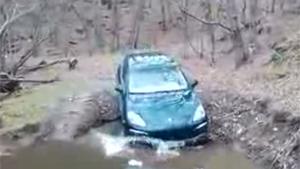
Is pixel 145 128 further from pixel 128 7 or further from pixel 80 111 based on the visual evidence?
pixel 128 7

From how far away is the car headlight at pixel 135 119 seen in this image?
13328 millimetres

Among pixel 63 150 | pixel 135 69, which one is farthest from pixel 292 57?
pixel 63 150

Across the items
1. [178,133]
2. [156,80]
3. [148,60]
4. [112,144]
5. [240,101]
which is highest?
[148,60]

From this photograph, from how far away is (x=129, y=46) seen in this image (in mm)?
24812

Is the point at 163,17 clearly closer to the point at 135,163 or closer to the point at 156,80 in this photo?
the point at 156,80

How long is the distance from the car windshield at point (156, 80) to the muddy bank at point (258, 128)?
977 mm

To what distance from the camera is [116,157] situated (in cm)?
1288

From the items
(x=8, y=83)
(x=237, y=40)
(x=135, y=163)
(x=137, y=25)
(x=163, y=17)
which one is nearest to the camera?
(x=135, y=163)

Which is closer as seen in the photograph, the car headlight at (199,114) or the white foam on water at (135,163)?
the white foam on water at (135,163)

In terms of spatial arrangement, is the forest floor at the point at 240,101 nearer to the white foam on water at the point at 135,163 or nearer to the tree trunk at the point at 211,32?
the tree trunk at the point at 211,32

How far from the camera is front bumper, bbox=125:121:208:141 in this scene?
1316 cm

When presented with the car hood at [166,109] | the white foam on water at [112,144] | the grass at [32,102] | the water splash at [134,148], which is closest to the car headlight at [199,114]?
the car hood at [166,109]

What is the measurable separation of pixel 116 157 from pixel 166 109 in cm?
157

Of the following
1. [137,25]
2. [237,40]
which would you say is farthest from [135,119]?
[137,25]
